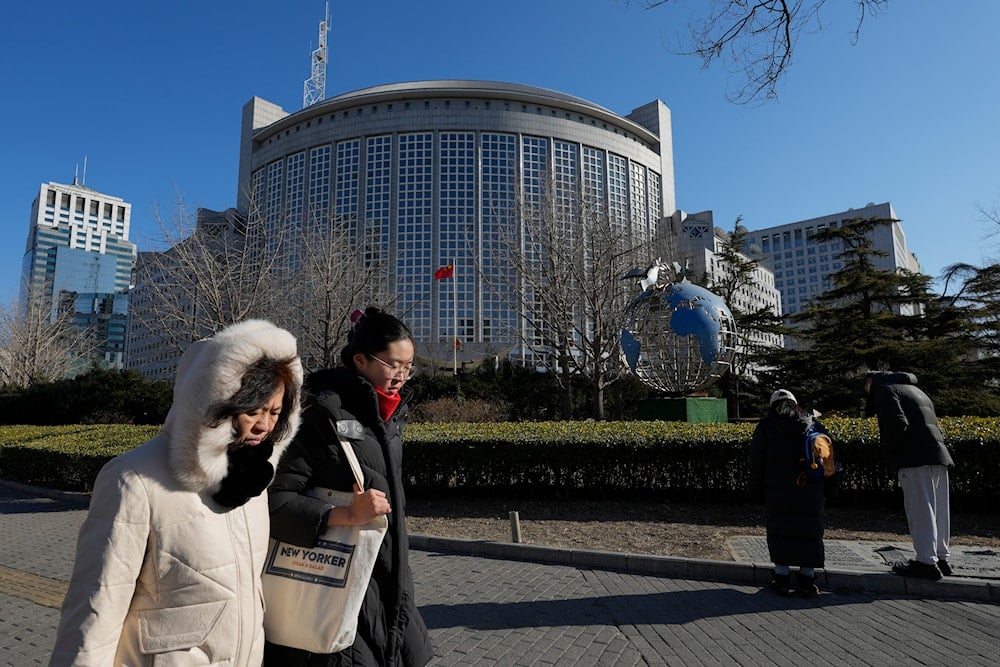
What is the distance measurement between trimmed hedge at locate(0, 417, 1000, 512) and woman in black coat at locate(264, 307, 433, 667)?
267 inches

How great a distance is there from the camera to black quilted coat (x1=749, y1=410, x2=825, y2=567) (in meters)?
4.87

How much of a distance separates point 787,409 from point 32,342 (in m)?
39.8

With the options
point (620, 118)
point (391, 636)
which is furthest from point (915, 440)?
point (620, 118)

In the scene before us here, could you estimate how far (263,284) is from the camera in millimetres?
17219

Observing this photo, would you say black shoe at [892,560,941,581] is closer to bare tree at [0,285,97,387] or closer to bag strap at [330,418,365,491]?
bag strap at [330,418,365,491]

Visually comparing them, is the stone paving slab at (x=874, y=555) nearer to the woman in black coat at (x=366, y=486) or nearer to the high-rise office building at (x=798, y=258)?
the woman in black coat at (x=366, y=486)

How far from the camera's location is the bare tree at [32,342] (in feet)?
103

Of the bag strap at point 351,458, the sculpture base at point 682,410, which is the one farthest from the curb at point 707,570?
the sculpture base at point 682,410

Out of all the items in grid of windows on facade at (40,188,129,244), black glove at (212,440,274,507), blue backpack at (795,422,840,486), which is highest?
grid of windows on facade at (40,188,129,244)

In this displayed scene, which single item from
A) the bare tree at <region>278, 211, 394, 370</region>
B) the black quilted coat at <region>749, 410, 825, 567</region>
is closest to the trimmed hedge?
the black quilted coat at <region>749, 410, 825, 567</region>

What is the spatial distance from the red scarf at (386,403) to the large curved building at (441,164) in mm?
52083

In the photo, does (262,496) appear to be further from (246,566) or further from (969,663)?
(969,663)

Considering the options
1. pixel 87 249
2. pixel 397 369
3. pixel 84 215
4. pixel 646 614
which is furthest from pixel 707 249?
pixel 84 215

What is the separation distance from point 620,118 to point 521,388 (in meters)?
49.5
